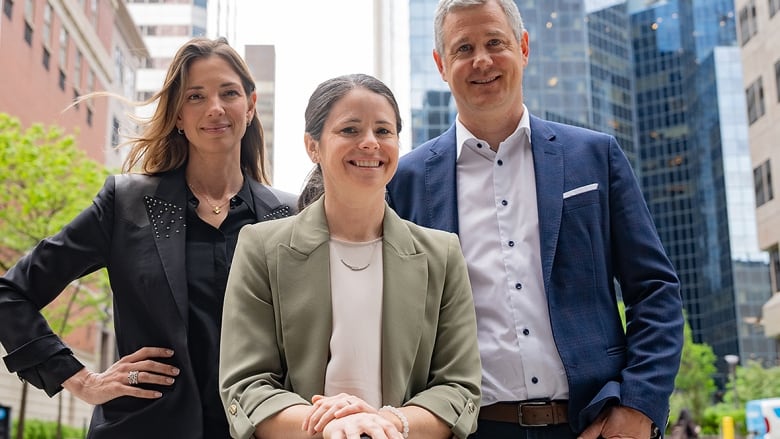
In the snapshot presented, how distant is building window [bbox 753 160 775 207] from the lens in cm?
2234

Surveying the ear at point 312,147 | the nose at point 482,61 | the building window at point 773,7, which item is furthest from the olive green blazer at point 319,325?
the building window at point 773,7

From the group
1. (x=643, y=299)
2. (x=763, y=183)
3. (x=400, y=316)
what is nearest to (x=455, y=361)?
(x=400, y=316)

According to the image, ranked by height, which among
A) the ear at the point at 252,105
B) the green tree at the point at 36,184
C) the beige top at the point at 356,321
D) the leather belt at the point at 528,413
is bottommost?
the leather belt at the point at 528,413

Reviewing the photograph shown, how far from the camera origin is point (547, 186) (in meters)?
1.95

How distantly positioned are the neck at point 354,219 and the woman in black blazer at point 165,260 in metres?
0.49

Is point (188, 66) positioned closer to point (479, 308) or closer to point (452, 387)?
point (479, 308)

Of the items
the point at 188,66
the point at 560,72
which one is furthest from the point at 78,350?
Answer: the point at 560,72

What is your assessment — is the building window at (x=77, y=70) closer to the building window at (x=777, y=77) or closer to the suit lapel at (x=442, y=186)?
the building window at (x=777, y=77)

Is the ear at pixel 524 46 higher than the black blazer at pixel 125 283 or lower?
higher

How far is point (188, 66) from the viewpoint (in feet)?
6.80

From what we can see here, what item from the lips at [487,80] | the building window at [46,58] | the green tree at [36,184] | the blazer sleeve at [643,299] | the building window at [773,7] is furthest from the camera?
the building window at [773,7]

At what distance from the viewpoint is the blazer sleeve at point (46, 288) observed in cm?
201

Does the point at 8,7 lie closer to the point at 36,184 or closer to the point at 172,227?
the point at 36,184

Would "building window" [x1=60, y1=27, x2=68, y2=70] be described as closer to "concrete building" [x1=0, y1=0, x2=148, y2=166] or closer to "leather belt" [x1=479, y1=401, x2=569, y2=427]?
"concrete building" [x1=0, y1=0, x2=148, y2=166]
